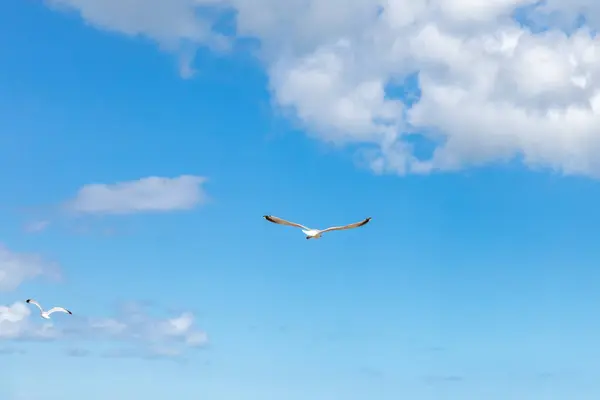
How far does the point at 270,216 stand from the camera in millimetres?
92500

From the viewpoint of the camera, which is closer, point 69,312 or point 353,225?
point 353,225

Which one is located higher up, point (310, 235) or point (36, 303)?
point (36, 303)

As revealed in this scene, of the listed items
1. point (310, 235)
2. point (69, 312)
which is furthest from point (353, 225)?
point (69, 312)

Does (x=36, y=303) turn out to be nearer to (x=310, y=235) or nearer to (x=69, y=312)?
(x=69, y=312)

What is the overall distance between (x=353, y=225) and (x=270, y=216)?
8602 mm

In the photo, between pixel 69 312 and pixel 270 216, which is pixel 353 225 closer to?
pixel 270 216

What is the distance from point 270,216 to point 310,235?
6.55 m

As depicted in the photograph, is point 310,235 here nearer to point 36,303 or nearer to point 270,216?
point 270,216

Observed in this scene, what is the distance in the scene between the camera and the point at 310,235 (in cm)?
9731

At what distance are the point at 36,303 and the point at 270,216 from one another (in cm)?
9242

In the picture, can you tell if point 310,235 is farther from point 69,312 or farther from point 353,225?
point 69,312

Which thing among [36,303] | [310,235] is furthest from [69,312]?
[310,235]

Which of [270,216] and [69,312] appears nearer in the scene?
[270,216]

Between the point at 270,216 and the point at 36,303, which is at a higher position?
the point at 36,303
